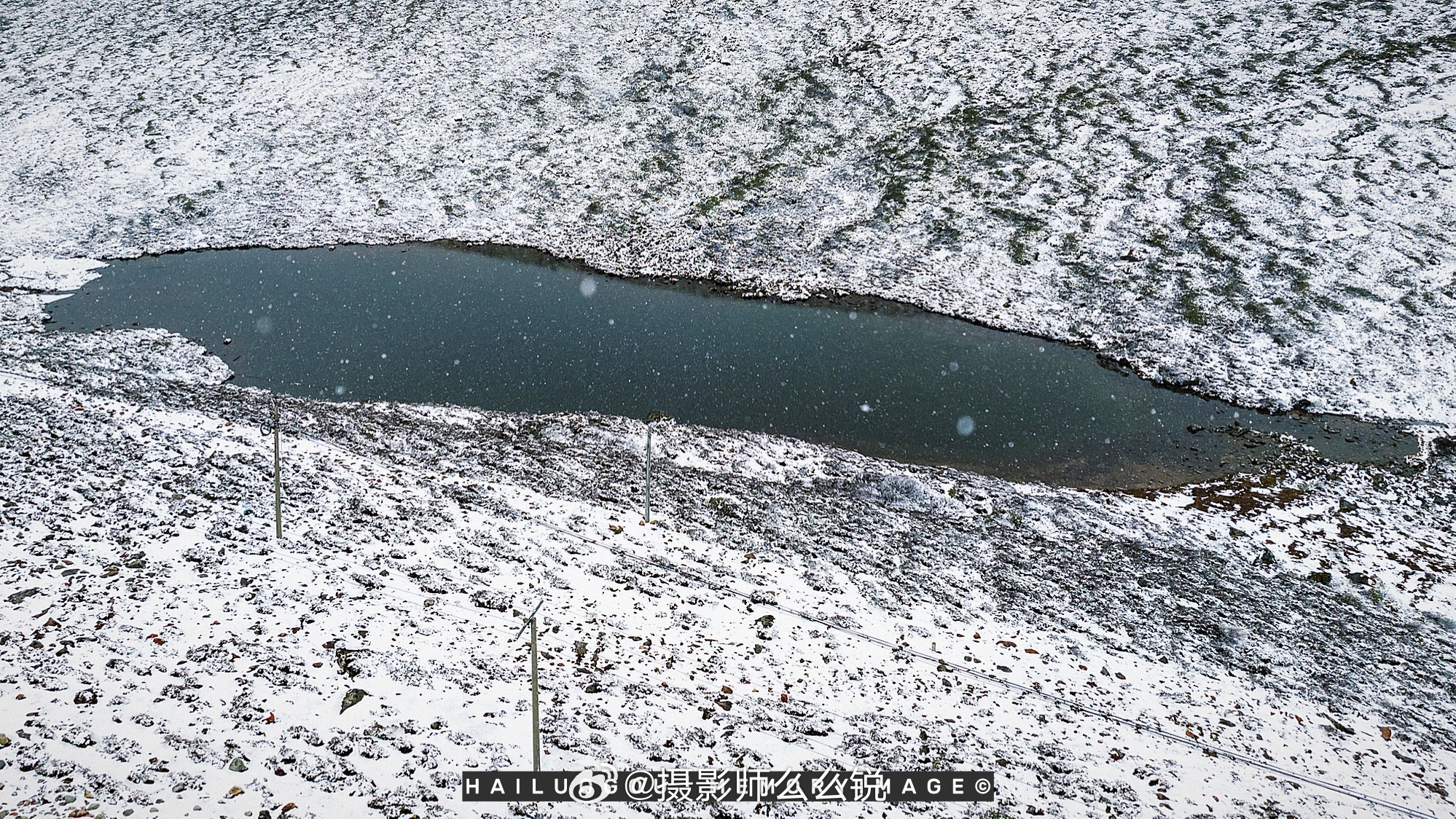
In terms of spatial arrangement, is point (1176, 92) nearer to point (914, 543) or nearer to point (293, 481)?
point (914, 543)

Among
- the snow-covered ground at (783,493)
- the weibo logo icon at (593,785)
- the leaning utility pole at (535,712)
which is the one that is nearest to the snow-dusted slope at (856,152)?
the snow-covered ground at (783,493)

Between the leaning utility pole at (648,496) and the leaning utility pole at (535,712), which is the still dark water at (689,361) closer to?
the leaning utility pole at (648,496)

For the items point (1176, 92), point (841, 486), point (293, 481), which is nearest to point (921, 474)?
point (841, 486)

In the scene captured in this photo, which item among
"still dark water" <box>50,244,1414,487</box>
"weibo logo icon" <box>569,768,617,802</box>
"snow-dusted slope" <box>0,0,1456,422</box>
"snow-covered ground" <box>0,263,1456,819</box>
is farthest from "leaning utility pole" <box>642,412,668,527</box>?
"snow-dusted slope" <box>0,0,1456,422</box>

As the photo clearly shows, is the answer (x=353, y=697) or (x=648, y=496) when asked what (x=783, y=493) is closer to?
(x=648, y=496)

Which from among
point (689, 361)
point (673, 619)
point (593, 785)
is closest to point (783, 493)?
point (673, 619)

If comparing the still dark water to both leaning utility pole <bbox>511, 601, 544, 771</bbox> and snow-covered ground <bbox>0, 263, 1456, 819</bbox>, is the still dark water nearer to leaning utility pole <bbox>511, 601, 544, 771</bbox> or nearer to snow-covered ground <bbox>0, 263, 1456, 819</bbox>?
snow-covered ground <bbox>0, 263, 1456, 819</bbox>
